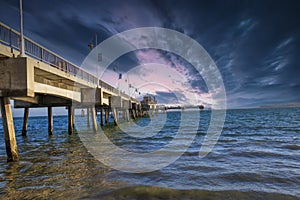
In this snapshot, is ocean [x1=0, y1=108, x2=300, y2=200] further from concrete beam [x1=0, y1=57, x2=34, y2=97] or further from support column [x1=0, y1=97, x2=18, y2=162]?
concrete beam [x1=0, y1=57, x2=34, y2=97]

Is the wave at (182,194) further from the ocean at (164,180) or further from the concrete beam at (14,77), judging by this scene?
the concrete beam at (14,77)

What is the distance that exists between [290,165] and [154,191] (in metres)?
6.07

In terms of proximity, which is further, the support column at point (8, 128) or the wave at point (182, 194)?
the support column at point (8, 128)

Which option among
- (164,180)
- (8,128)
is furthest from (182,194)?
(8,128)

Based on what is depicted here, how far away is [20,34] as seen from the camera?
9875 millimetres

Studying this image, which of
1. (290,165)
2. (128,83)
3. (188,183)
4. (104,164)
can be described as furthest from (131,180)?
(128,83)

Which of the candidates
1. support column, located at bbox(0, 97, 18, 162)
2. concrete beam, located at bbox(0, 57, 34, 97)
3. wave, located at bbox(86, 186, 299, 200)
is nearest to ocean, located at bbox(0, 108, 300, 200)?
wave, located at bbox(86, 186, 299, 200)

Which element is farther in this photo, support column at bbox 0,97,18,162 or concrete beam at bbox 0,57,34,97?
support column at bbox 0,97,18,162

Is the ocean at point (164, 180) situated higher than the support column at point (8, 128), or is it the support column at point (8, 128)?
the support column at point (8, 128)

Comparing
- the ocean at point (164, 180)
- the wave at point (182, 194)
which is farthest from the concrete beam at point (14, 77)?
the wave at point (182, 194)

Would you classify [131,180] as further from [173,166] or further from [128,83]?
[128,83]

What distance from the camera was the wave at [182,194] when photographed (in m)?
4.96

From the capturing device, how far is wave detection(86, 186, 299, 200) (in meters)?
4.96

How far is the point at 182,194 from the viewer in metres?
5.16
